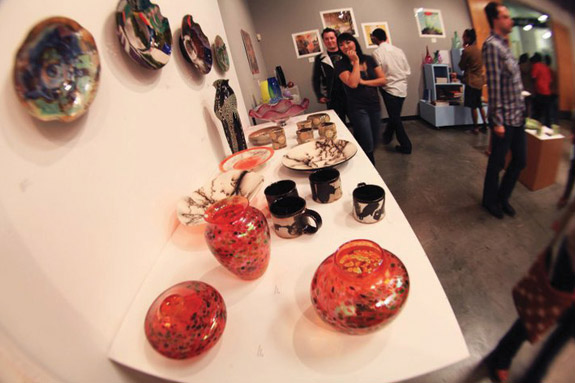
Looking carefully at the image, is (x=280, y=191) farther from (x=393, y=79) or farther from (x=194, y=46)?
(x=194, y=46)

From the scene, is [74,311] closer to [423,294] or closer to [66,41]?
[66,41]

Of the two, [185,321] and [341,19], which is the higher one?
[341,19]

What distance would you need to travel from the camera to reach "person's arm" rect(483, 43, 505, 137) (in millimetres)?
264

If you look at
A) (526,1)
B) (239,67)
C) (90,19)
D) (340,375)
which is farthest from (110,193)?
(239,67)

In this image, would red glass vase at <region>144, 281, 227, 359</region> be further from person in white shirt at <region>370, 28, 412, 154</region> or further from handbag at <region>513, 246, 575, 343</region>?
person in white shirt at <region>370, 28, 412, 154</region>

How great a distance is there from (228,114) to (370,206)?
30.1 inches

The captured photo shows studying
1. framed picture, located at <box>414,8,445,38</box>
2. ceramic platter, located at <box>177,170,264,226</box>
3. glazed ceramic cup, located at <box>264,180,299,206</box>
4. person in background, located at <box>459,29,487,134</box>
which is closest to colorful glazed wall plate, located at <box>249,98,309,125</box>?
ceramic platter, located at <box>177,170,264,226</box>

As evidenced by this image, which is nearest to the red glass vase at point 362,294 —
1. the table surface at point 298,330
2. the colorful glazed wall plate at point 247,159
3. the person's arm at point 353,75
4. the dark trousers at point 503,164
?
the table surface at point 298,330

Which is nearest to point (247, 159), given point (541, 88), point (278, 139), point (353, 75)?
point (278, 139)

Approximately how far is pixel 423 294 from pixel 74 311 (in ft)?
1.85

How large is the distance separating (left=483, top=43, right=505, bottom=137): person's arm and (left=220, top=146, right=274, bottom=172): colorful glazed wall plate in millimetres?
743

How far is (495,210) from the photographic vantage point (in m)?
0.31

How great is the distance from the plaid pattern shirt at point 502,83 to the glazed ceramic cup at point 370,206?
31cm

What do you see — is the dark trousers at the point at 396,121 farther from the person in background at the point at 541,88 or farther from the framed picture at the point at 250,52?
the framed picture at the point at 250,52
